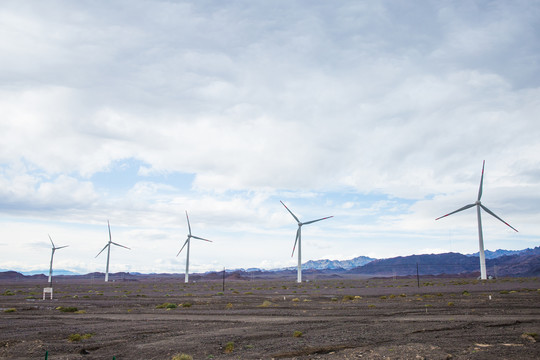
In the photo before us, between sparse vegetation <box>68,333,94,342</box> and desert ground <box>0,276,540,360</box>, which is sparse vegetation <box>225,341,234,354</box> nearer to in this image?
desert ground <box>0,276,540,360</box>

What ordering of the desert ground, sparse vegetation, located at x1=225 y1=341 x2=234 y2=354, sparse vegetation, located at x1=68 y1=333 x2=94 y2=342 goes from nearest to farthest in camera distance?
the desert ground → sparse vegetation, located at x1=225 y1=341 x2=234 y2=354 → sparse vegetation, located at x1=68 y1=333 x2=94 y2=342

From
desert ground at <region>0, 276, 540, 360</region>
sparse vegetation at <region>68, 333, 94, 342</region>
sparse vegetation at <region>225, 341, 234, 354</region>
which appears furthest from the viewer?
sparse vegetation at <region>68, 333, 94, 342</region>

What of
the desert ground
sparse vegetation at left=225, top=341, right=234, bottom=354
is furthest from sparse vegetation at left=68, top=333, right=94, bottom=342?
sparse vegetation at left=225, top=341, right=234, bottom=354

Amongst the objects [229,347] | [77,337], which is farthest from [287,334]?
[77,337]

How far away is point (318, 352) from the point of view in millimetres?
23062

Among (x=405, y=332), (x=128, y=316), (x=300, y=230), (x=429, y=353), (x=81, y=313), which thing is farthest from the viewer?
(x=300, y=230)

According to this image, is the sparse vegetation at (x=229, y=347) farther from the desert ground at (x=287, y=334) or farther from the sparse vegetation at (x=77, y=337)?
the sparse vegetation at (x=77, y=337)

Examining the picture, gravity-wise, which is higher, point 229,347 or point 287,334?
point 229,347

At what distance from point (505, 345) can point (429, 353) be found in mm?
4883

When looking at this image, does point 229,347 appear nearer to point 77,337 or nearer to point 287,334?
point 287,334

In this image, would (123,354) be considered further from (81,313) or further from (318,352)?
(81,313)

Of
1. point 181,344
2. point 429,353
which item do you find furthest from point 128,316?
point 429,353

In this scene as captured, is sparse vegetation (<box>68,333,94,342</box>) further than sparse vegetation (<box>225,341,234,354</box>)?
Yes

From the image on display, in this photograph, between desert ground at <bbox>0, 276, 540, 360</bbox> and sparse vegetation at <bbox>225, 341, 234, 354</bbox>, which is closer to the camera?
desert ground at <bbox>0, 276, 540, 360</bbox>
